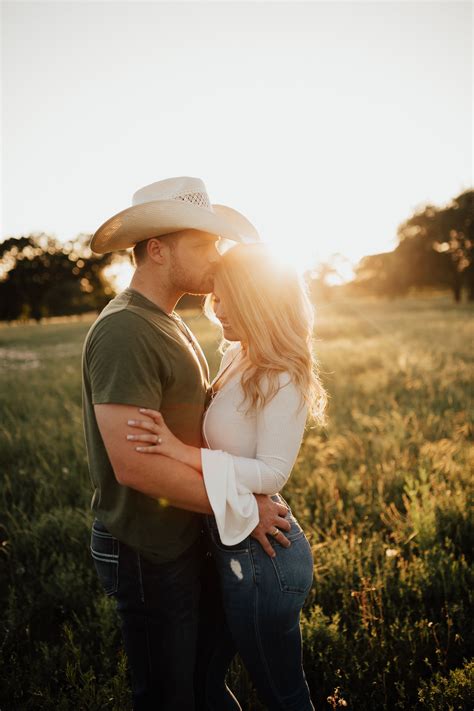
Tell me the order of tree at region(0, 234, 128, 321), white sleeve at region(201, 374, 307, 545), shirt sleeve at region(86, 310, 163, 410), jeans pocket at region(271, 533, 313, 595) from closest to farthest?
shirt sleeve at region(86, 310, 163, 410), white sleeve at region(201, 374, 307, 545), jeans pocket at region(271, 533, 313, 595), tree at region(0, 234, 128, 321)

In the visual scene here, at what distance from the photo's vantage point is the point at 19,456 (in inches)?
232

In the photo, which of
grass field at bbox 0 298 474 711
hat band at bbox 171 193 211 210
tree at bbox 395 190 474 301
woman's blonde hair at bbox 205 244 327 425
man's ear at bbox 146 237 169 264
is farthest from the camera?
tree at bbox 395 190 474 301

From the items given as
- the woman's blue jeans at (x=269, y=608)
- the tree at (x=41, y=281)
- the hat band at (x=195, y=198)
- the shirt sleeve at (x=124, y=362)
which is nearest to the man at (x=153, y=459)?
the shirt sleeve at (x=124, y=362)

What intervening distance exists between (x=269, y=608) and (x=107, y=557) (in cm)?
80

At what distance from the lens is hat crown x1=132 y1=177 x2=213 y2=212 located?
2.32 m

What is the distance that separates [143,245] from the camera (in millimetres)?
2242

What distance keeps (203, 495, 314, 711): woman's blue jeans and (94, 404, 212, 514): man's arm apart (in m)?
0.40

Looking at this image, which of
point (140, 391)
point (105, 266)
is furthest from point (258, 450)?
point (105, 266)

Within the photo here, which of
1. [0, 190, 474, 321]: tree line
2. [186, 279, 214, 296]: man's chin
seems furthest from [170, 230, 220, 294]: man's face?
[0, 190, 474, 321]: tree line

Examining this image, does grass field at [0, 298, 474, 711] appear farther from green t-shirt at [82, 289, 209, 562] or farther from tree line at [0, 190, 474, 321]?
tree line at [0, 190, 474, 321]

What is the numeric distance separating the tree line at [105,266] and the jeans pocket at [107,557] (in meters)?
37.7

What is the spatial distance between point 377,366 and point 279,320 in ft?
33.5

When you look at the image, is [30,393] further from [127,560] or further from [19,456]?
[127,560]

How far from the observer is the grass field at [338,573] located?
8.52ft
